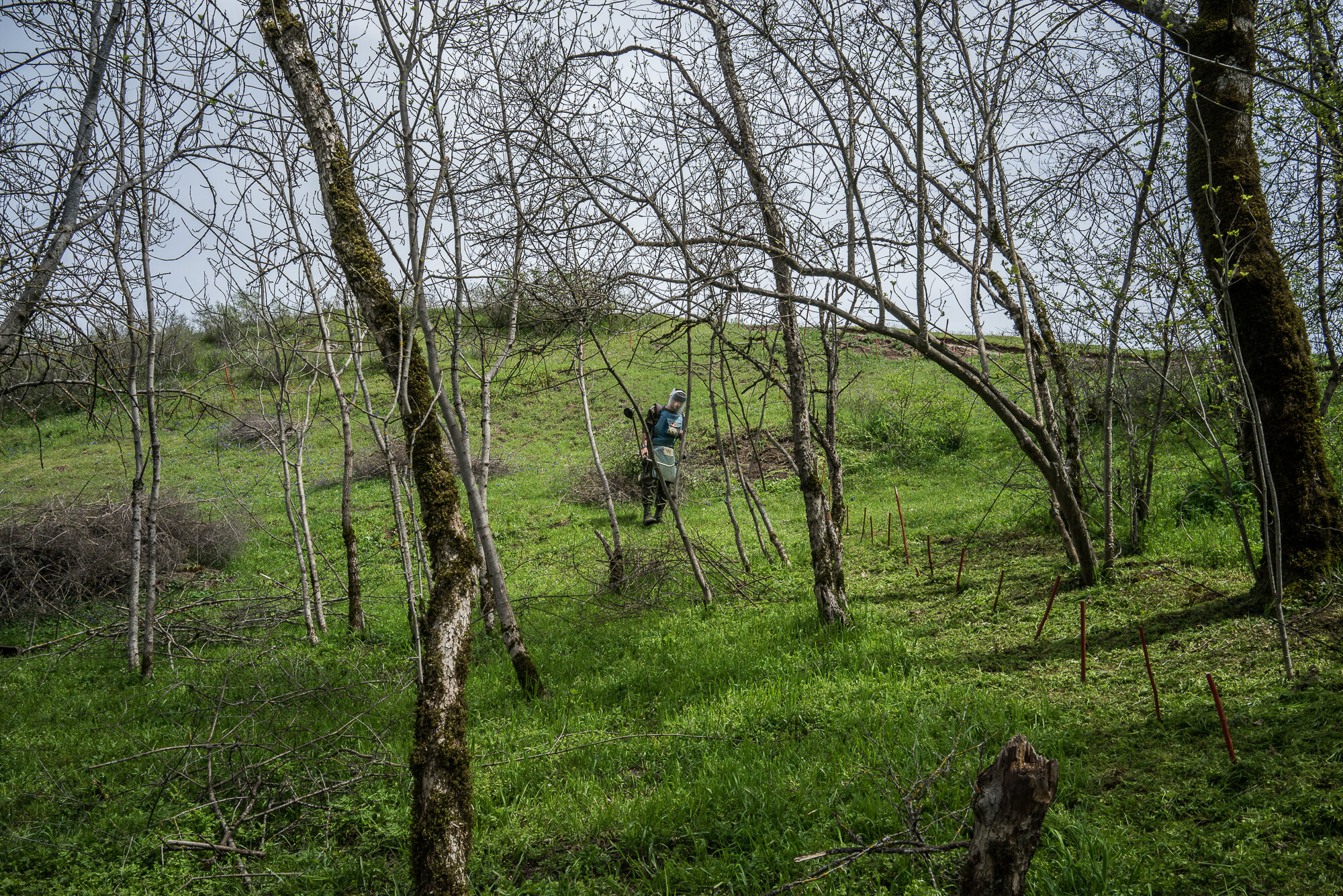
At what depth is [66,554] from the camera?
32.8 feet

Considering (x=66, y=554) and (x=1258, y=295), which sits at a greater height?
(x=1258, y=295)

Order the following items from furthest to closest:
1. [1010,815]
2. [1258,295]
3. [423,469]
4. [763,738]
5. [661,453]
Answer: [661,453]
[1258,295]
[763,738]
[423,469]
[1010,815]

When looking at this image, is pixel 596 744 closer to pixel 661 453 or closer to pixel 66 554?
pixel 661 453

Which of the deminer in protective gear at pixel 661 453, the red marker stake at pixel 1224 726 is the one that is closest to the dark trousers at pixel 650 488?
the deminer in protective gear at pixel 661 453

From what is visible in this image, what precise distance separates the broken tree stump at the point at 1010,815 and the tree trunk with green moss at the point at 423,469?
7.85 feet

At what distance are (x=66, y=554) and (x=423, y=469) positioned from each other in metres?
9.31

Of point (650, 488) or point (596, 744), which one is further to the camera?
point (650, 488)

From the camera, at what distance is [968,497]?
39.0 feet

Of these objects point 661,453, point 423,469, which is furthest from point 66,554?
point 423,469

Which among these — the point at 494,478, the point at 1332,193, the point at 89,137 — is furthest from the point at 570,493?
the point at 1332,193

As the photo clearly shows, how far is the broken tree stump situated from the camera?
6.75 feet

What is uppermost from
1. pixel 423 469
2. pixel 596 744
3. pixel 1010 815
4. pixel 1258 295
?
pixel 1258 295

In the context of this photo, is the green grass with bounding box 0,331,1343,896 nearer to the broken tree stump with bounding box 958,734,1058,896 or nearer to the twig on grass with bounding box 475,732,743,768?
the twig on grass with bounding box 475,732,743,768

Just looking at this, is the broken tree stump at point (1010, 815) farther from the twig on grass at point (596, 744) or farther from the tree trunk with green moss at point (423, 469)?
the twig on grass at point (596, 744)
